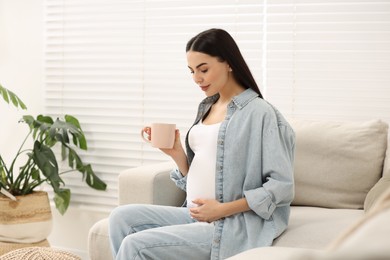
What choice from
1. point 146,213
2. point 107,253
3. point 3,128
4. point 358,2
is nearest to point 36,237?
point 3,128

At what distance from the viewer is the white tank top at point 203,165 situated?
1961 millimetres

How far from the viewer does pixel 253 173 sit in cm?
187

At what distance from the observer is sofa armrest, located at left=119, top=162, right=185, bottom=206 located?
2.30 m

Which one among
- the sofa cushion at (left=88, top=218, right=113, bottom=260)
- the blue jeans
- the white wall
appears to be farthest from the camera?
the white wall

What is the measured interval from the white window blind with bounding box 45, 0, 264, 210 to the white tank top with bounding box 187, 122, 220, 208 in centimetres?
110

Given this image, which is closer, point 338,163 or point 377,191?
point 377,191

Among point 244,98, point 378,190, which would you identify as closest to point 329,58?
point 378,190

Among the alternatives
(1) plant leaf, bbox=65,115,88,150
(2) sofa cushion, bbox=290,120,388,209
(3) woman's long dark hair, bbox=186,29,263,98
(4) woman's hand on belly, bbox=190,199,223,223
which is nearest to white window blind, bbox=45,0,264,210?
(1) plant leaf, bbox=65,115,88,150

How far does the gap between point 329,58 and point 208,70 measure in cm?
110

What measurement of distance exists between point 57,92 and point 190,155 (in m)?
1.73

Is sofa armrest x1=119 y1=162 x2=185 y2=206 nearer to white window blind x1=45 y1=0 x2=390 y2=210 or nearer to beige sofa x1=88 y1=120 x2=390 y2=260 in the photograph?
beige sofa x1=88 y1=120 x2=390 y2=260

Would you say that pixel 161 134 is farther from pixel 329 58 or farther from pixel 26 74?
pixel 26 74

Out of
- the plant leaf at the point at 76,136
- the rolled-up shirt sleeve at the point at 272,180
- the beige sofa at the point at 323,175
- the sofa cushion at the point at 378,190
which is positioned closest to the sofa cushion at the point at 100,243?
the beige sofa at the point at 323,175

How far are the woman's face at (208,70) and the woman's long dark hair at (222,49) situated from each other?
0.05 ft
